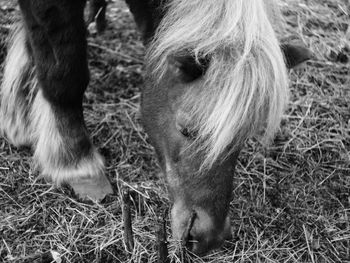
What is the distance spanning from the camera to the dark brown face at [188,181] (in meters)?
2.42

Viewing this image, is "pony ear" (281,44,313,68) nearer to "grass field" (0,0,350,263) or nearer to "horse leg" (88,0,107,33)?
"grass field" (0,0,350,263)

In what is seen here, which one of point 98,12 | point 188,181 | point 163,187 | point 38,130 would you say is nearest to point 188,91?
point 188,181

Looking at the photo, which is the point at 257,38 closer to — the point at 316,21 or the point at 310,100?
the point at 310,100

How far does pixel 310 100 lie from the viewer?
161 inches

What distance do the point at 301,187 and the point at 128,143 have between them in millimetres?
1124

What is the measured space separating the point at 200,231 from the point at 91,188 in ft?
2.95

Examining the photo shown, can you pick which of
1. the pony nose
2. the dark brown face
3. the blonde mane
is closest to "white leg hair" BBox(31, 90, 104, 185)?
the dark brown face

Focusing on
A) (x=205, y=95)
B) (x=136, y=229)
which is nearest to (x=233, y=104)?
(x=205, y=95)

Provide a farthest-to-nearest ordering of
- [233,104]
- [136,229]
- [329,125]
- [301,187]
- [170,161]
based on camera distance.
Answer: [329,125] < [301,187] < [136,229] < [170,161] < [233,104]

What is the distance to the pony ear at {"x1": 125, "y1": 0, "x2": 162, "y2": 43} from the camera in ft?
9.22

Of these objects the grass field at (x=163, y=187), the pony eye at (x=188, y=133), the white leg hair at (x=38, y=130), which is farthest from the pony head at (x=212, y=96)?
the white leg hair at (x=38, y=130)

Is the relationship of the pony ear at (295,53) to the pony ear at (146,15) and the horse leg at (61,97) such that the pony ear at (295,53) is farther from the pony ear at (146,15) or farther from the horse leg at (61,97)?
the horse leg at (61,97)

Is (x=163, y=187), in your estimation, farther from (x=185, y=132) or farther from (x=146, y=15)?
(x=146, y=15)

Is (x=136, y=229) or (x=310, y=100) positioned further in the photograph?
(x=310, y=100)
